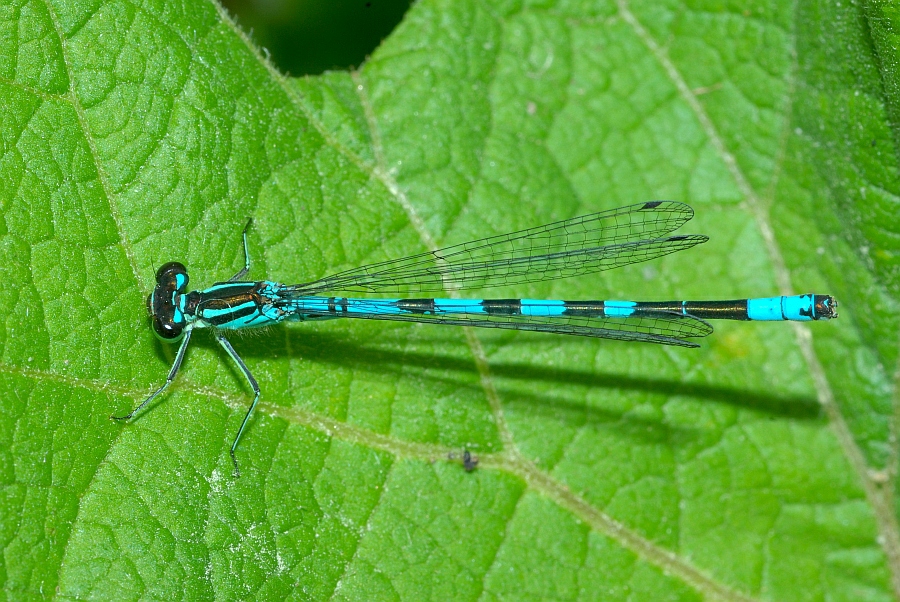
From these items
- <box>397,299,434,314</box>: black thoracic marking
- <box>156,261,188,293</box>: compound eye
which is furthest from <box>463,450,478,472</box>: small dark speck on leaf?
<box>156,261,188,293</box>: compound eye

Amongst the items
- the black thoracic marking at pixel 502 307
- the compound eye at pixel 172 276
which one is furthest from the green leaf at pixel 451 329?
the black thoracic marking at pixel 502 307

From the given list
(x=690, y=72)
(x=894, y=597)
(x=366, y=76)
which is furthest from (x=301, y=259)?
(x=894, y=597)

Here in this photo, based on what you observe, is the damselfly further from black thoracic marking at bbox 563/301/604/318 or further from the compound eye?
the compound eye

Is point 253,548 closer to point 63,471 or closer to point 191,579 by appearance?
point 191,579

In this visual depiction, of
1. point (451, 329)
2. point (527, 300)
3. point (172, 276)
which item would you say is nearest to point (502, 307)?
point (527, 300)

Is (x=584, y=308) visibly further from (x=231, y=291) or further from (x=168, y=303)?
(x=168, y=303)
